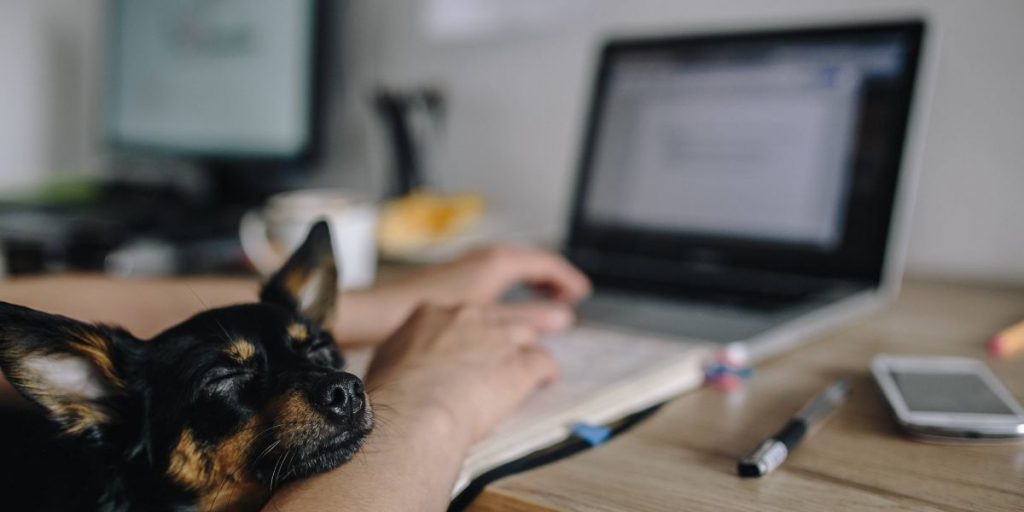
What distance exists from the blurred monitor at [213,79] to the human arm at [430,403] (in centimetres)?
92

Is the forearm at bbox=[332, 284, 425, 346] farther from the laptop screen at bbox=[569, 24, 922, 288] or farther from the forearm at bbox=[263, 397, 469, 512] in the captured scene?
the laptop screen at bbox=[569, 24, 922, 288]

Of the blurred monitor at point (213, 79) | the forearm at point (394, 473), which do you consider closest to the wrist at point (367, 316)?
the forearm at point (394, 473)

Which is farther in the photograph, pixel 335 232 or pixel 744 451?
pixel 335 232

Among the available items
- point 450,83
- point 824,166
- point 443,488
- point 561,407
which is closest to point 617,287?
point 824,166

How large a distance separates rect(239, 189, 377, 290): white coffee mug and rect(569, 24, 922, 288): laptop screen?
10.9 inches

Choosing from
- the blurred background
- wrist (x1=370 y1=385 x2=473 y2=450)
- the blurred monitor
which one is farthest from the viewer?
the blurred monitor

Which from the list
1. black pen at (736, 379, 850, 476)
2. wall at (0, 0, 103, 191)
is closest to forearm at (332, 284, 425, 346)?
black pen at (736, 379, 850, 476)

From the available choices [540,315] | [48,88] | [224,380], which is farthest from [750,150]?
[48,88]

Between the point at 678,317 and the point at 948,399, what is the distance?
284 millimetres

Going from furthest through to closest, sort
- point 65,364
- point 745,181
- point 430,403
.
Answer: point 745,181
point 430,403
point 65,364

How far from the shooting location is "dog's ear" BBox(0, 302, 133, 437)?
13.7 inches

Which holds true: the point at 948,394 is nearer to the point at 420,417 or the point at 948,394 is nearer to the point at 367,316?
the point at 420,417

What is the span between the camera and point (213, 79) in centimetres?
154

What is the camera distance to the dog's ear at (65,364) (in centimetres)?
35
